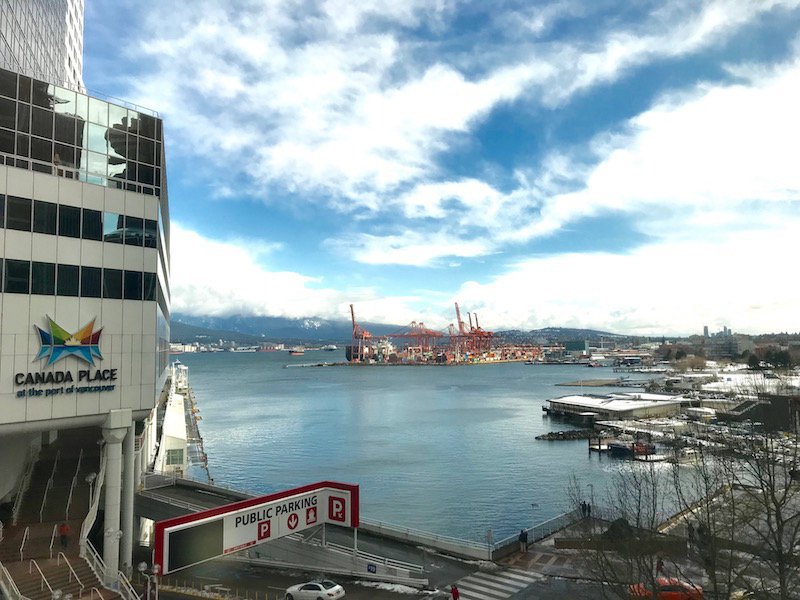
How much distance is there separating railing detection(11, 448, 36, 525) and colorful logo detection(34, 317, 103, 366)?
25.2 feet

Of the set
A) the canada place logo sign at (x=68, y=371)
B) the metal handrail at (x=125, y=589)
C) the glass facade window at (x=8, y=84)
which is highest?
the glass facade window at (x=8, y=84)

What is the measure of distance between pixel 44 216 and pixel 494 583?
22457 mm

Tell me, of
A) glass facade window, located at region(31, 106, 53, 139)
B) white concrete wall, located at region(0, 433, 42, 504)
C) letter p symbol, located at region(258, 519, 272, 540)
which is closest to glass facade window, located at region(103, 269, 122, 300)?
glass facade window, located at region(31, 106, 53, 139)

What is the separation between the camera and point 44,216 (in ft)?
67.2

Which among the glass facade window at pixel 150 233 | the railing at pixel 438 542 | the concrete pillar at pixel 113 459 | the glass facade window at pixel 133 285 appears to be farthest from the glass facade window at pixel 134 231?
the railing at pixel 438 542

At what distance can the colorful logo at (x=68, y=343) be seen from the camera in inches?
804

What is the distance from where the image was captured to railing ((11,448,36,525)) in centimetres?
2323

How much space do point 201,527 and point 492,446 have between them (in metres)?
59.3

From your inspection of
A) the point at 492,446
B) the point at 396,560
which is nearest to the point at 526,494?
the point at 492,446

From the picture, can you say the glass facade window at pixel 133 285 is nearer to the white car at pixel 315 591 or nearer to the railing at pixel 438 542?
the white car at pixel 315 591

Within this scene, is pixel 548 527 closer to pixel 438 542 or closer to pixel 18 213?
pixel 438 542

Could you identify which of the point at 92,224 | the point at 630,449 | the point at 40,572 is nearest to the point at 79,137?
the point at 92,224

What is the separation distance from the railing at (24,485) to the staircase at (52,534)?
18cm

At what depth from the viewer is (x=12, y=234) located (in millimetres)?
19672
